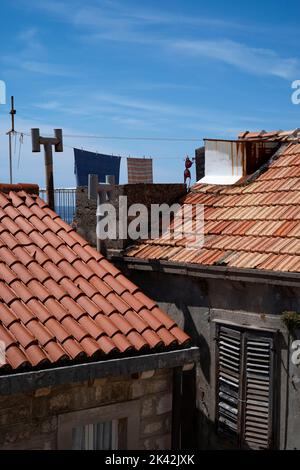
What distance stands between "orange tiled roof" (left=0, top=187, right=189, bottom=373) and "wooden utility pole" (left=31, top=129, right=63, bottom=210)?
148cm

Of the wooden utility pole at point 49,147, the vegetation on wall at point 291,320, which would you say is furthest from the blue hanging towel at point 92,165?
the vegetation on wall at point 291,320

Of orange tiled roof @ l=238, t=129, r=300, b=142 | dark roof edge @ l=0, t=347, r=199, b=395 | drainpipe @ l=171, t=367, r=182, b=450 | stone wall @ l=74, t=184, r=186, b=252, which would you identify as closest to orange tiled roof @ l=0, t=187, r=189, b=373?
dark roof edge @ l=0, t=347, r=199, b=395

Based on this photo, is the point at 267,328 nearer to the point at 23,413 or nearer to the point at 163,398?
the point at 163,398

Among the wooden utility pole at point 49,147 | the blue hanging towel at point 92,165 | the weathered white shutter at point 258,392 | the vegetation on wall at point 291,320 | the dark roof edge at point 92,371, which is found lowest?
the weathered white shutter at point 258,392

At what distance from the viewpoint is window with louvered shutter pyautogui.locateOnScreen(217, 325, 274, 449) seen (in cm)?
730

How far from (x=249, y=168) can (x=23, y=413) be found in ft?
21.3

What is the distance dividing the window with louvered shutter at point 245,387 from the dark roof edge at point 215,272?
744 mm

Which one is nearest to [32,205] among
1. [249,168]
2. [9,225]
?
[9,225]

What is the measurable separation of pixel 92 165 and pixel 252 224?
23.6ft

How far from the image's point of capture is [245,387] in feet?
24.7

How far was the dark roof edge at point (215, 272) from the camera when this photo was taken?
22.2 feet

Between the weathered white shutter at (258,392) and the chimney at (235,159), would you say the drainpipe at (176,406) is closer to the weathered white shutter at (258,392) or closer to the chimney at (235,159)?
the weathered white shutter at (258,392)

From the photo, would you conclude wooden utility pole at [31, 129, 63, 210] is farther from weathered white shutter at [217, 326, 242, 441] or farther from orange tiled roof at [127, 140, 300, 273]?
weathered white shutter at [217, 326, 242, 441]
